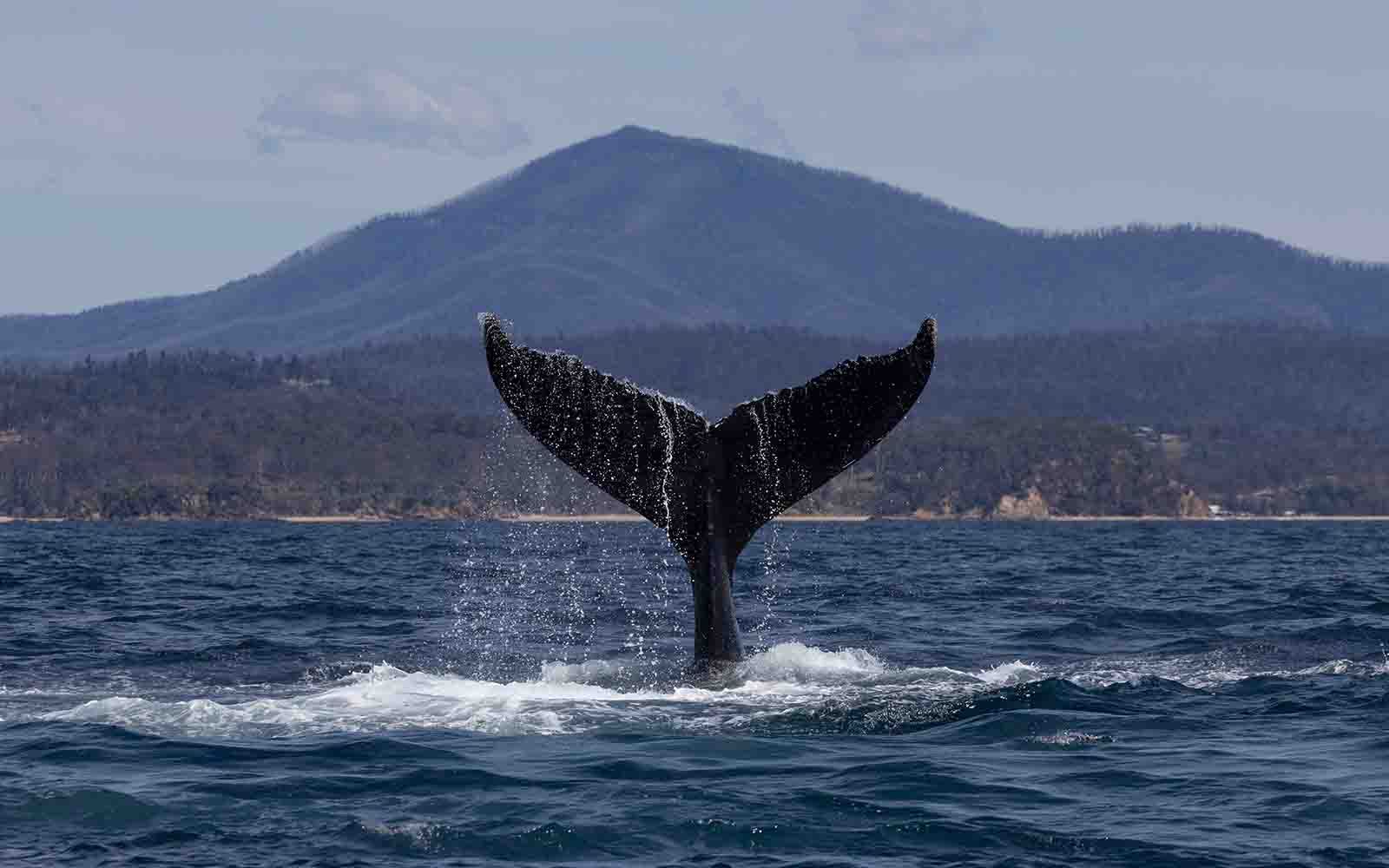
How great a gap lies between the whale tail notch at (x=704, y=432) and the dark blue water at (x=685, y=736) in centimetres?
162

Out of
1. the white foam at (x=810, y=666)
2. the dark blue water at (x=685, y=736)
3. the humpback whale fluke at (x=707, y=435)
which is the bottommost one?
the dark blue water at (x=685, y=736)

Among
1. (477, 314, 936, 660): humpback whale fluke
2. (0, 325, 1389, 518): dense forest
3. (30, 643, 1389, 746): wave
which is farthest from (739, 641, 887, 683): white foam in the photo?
(0, 325, 1389, 518): dense forest

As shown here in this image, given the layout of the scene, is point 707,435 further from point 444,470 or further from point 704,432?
point 444,470

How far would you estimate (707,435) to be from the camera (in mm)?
16500

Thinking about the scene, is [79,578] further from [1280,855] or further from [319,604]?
[1280,855]

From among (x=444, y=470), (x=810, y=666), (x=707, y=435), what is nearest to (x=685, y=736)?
(x=707, y=435)

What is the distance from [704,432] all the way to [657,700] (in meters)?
2.32

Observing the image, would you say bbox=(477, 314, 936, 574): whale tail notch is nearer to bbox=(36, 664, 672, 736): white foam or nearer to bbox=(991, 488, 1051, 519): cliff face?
bbox=(36, 664, 672, 736): white foam

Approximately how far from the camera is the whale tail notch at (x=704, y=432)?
15.4 meters

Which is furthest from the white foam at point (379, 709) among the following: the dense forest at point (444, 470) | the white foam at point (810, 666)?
the dense forest at point (444, 470)

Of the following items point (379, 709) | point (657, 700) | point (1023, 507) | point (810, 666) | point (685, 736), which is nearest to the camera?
point (685, 736)

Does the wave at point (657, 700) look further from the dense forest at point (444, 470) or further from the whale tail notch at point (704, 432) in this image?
the dense forest at point (444, 470)

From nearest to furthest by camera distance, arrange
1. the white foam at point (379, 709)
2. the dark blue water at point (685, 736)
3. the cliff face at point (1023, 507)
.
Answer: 1. the dark blue water at point (685, 736)
2. the white foam at point (379, 709)
3. the cliff face at point (1023, 507)

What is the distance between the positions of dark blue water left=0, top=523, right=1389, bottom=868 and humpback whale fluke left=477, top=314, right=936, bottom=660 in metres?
1.51
